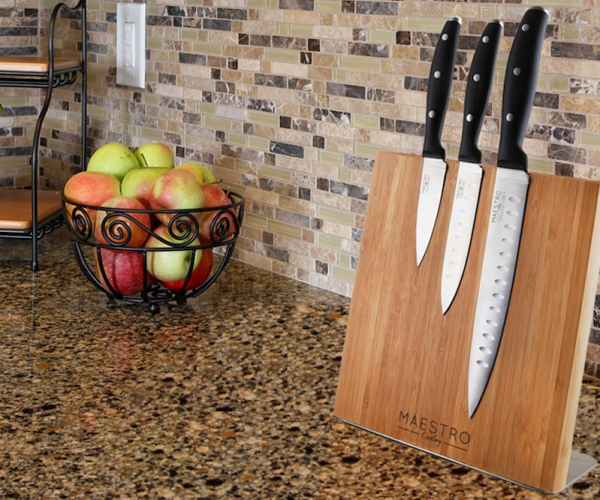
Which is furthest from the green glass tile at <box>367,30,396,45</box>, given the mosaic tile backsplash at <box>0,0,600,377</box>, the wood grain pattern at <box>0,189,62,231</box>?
the wood grain pattern at <box>0,189,62,231</box>

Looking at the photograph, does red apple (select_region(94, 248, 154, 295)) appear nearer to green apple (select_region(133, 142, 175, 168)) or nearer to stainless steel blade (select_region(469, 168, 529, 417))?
green apple (select_region(133, 142, 175, 168))

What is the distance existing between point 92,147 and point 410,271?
114 cm

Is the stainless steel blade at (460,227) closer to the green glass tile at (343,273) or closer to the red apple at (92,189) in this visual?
the green glass tile at (343,273)

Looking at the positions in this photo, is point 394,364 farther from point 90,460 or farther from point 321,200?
point 321,200

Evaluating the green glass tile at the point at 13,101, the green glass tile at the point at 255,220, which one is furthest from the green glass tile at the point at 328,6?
the green glass tile at the point at 13,101

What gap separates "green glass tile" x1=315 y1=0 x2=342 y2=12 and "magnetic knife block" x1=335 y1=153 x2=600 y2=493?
1.59ft

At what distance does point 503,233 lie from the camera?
0.87 metres

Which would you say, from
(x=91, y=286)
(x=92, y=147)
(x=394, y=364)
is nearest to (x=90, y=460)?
(x=394, y=364)

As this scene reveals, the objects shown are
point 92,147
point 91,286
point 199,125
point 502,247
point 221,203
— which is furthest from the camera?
point 92,147

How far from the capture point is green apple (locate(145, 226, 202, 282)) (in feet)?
4.22

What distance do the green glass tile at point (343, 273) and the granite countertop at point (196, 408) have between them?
1.3 inches

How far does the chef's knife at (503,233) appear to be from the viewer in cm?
84

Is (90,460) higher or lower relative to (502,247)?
lower

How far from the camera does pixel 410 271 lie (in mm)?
931
